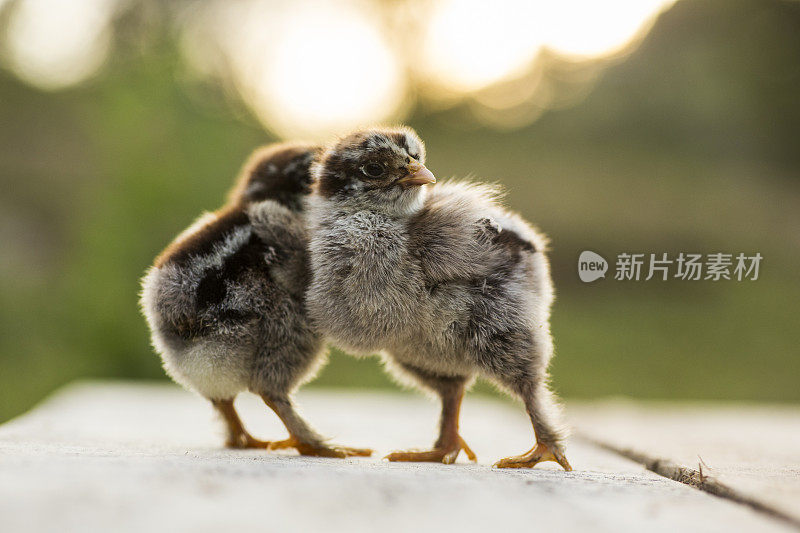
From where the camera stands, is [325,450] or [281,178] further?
[281,178]

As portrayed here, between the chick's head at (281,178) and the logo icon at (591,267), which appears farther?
the logo icon at (591,267)

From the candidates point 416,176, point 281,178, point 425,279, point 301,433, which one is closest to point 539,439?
point 425,279

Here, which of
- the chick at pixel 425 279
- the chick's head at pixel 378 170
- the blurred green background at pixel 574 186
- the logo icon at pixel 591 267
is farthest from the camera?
the blurred green background at pixel 574 186

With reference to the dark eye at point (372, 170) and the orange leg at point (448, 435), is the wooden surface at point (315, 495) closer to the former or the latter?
the orange leg at point (448, 435)

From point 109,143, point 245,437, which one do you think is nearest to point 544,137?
point 109,143

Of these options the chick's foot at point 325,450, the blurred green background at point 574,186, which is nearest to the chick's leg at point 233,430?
the chick's foot at point 325,450

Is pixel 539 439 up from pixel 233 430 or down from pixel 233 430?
up

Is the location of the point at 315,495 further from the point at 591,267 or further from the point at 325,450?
the point at 591,267
